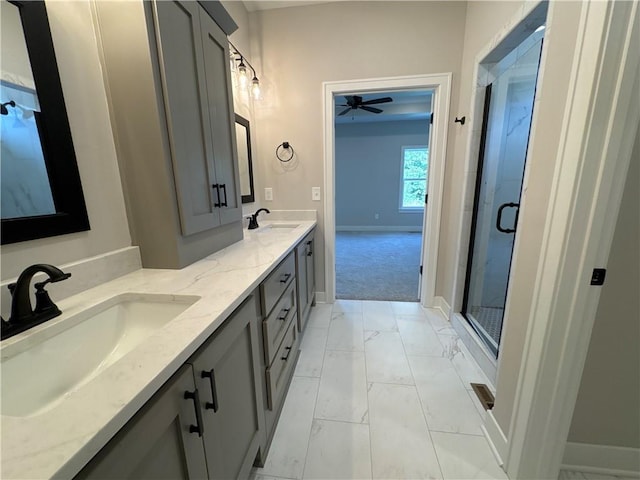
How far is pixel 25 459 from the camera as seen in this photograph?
1.16 feet

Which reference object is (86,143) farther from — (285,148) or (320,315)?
(320,315)

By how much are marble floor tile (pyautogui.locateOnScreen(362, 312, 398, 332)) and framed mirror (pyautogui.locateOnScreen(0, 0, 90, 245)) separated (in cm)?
210

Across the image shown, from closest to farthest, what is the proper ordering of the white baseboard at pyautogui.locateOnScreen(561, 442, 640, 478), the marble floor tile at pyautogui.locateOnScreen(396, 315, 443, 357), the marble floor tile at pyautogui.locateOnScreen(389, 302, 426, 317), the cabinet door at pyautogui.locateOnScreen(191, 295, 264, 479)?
the cabinet door at pyautogui.locateOnScreen(191, 295, 264, 479) < the white baseboard at pyautogui.locateOnScreen(561, 442, 640, 478) < the marble floor tile at pyautogui.locateOnScreen(396, 315, 443, 357) < the marble floor tile at pyautogui.locateOnScreen(389, 302, 426, 317)

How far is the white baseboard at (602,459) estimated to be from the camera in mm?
1112

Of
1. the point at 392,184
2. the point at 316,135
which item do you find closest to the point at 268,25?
the point at 316,135

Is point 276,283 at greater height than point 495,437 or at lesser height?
greater

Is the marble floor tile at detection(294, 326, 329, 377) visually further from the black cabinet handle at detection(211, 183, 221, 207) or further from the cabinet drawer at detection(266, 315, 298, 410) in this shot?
the black cabinet handle at detection(211, 183, 221, 207)

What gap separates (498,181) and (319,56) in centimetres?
187

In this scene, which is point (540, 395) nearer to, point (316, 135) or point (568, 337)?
point (568, 337)

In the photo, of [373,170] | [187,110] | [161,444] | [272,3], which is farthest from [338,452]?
[373,170]

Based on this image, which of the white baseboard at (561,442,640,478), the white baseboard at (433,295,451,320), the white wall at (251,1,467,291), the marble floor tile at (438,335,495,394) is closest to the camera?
the white baseboard at (561,442,640,478)

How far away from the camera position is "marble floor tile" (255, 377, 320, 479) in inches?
45.8

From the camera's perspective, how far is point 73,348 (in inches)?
29.5

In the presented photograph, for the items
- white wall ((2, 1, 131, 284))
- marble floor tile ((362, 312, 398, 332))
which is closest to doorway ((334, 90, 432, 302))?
marble floor tile ((362, 312, 398, 332))
